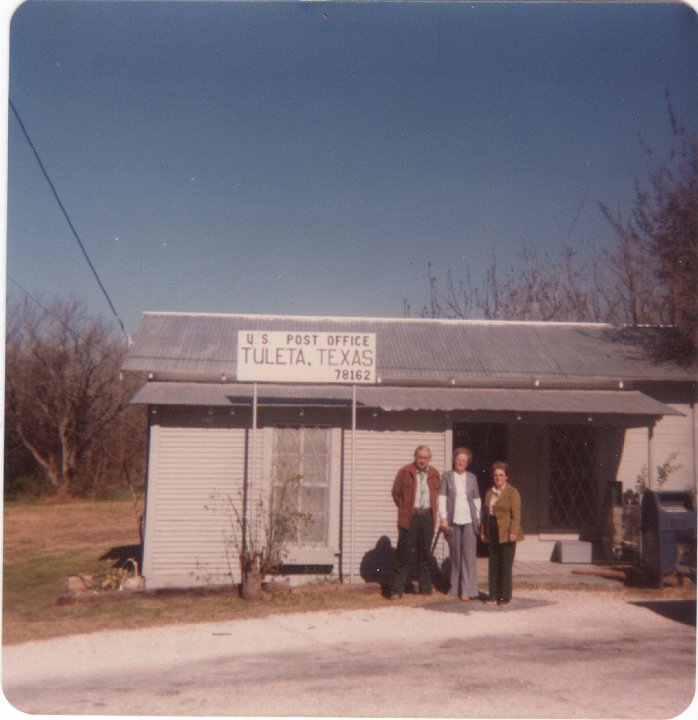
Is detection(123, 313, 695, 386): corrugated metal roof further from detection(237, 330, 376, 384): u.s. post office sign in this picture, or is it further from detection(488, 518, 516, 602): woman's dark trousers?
detection(488, 518, 516, 602): woman's dark trousers

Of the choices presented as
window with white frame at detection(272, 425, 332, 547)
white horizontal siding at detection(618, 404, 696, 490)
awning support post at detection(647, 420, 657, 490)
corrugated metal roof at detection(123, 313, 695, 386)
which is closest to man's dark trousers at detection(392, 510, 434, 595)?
window with white frame at detection(272, 425, 332, 547)

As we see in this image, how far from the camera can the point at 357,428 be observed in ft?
33.7

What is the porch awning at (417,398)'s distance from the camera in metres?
9.87

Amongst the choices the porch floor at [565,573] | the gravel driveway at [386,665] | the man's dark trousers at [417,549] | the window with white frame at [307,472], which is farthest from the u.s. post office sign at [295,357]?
the porch floor at [565,573]

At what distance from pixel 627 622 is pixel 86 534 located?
12181 millimetres

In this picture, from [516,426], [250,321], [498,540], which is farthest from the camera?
[250,321]

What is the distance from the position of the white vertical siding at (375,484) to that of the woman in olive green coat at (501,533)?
5.74 feet

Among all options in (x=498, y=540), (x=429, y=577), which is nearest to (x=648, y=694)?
(x=498, y=540)

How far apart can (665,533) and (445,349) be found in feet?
13.9

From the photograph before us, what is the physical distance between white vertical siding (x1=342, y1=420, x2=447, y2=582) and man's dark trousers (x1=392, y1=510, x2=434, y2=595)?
1133 millimetres

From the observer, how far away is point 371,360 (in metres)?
9.00

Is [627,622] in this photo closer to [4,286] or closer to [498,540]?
[498,540]

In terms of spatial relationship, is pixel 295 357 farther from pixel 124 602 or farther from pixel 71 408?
pixel 71 408

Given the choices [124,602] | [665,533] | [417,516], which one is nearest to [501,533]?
[417,516]
